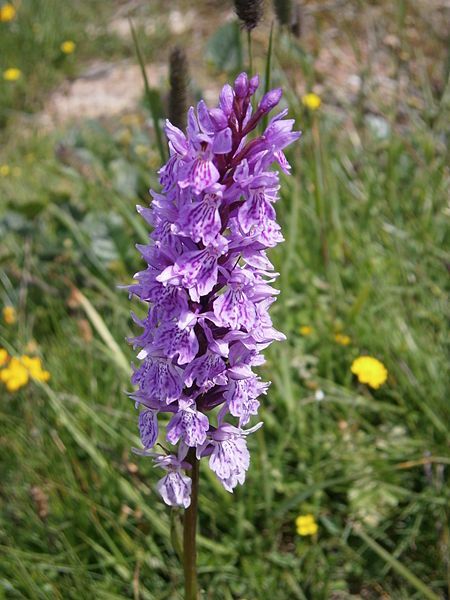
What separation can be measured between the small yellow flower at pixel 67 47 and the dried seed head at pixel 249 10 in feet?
16.1

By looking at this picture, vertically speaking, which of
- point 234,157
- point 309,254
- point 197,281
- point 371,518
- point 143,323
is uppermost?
point 234,157

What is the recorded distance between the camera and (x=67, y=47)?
613 cm

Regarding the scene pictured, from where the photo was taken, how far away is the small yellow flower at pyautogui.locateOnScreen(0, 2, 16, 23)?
19.7 feet

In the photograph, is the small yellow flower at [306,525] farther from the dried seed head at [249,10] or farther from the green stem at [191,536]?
the dried seed head at [249,10]

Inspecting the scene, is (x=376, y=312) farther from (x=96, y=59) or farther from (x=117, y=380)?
(x=96, y=59)

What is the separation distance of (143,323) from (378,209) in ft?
7.30

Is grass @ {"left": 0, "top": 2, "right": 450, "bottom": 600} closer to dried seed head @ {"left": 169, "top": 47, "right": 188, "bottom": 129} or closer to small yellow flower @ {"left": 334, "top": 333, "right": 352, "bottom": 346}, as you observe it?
small yellow flower @ {"left": 334, "top": 333, "right": 352, "bottom": 346}

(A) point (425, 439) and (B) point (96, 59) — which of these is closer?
(A) point (425, 439)

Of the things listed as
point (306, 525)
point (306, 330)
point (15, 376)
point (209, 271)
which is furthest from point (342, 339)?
point (209, 271)

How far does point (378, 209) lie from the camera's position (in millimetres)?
3406

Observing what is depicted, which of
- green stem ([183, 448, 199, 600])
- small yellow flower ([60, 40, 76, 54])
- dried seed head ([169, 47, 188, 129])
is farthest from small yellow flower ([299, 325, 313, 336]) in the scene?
small yellow flower ([60, 40, 76, 54])

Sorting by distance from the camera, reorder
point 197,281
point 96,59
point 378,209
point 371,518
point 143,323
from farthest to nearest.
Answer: point 96,59 → point 378,209 → point 371,518 → point 143,323 → point 197,281

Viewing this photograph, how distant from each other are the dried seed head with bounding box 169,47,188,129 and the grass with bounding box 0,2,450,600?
870 millimetres

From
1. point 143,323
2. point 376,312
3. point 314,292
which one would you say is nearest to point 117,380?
point 314,292
